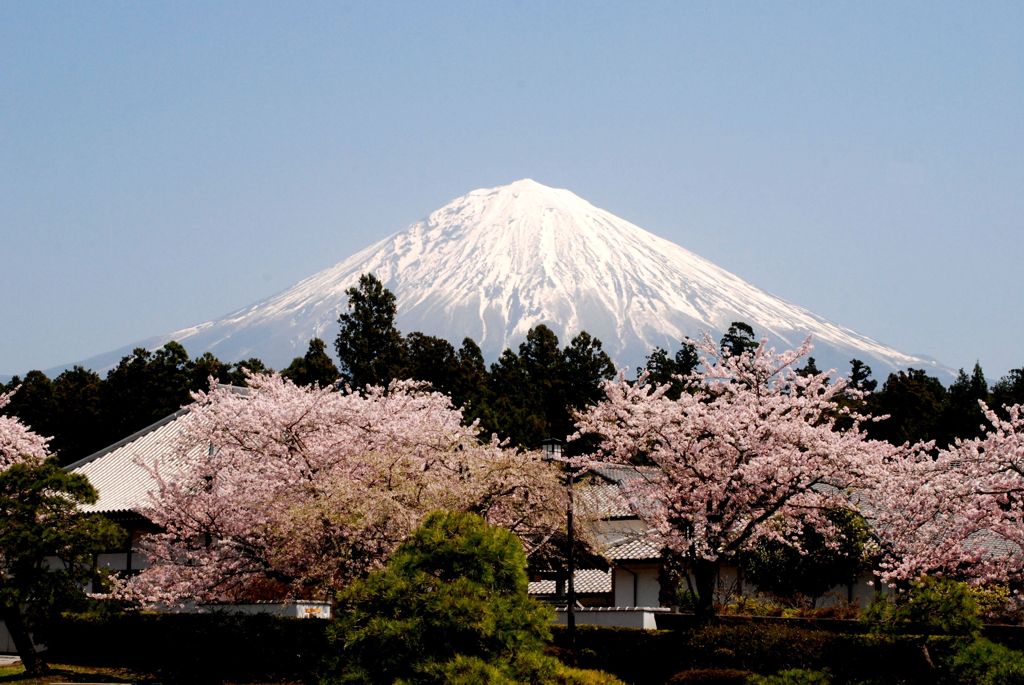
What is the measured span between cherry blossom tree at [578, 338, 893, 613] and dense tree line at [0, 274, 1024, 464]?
4814 centimetres

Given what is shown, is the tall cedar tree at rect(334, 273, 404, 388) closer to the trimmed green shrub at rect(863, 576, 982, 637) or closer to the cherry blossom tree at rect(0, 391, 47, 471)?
the cherry blossom tree at rect(0, 391, 47, 471)

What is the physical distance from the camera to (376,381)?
86.5m

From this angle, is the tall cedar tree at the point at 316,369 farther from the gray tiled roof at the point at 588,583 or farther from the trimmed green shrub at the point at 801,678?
the trimmed green shrub at the point at 801,678

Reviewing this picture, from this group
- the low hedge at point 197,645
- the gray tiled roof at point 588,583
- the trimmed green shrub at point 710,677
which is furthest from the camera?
the gray tiled roof at point 588,583

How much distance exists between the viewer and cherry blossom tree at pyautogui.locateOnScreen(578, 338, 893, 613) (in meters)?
28.2

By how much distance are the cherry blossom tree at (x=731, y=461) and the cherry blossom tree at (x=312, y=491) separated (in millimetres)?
2375

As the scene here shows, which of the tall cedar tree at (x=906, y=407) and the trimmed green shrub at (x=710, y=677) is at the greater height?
the tall cedar tree at (x=906, y=407)

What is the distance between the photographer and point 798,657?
81.0 ft

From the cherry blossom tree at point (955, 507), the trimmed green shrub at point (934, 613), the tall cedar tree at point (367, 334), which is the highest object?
the tall cedar tree at point (367, 334)

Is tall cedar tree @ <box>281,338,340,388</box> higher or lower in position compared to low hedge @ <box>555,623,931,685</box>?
higher

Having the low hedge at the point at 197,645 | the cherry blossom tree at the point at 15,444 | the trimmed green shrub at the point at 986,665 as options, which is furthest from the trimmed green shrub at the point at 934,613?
the cherry blossom tree at the point at 15,444

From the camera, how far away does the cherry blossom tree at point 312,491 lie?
28344mm

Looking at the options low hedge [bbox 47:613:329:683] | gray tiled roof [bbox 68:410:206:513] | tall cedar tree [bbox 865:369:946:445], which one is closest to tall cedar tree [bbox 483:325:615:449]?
tall cedar tree [bbox 865:369:946:445]

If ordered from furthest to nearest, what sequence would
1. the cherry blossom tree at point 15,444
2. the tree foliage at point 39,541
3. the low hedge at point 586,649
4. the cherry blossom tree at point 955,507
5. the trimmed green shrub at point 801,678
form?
the cherry blossom tree at point 15,444 → the tree foliage at point 39,541 → the cherry blossom tree at point 955,507 → the low hedge at point 586,649 → the trimmed green shrub at point 801,678
